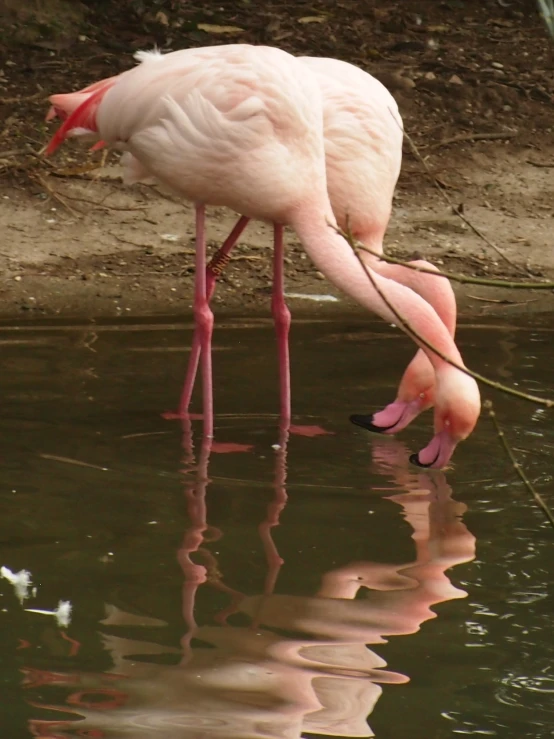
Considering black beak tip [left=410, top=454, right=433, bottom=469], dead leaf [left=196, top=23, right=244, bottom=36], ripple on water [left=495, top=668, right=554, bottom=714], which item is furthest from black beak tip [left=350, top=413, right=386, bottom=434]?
dead leaf [left=196, top=23, right=244, bottom=36]

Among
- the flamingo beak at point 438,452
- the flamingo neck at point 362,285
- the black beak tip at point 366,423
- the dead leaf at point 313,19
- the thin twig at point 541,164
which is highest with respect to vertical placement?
the dead leaf at point 313,19

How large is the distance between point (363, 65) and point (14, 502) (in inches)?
225

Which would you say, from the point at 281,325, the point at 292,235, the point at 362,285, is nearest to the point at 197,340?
the point at 281,325

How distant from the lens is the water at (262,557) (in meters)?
3.06

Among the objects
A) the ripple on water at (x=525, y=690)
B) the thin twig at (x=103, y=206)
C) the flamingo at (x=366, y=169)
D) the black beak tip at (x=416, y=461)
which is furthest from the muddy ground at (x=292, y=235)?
the ripple on water at (x=525, y=690)

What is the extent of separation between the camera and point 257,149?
4.81 meters

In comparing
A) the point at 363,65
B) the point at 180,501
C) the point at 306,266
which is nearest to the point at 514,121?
the point at 363,65

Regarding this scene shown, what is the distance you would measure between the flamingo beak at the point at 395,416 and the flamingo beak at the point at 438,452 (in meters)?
0.32

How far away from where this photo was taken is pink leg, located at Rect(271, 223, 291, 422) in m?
5.38

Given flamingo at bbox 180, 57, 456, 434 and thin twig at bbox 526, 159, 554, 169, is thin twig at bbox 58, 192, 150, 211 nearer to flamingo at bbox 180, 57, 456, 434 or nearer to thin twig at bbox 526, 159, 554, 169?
thin twig at bbox 526, 159, 554, 169

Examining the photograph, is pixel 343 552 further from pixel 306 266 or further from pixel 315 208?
pixel 306 266

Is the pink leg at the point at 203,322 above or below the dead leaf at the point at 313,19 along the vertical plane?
A: below

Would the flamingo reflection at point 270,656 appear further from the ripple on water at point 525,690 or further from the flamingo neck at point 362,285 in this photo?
the flamingo neck at point 362,285

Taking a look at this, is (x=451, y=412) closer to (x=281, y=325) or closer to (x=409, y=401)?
(x=409, y=401)
